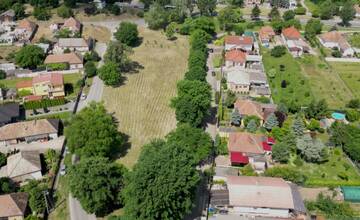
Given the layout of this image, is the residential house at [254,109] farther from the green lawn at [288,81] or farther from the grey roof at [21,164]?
the grey roof at [21,164]

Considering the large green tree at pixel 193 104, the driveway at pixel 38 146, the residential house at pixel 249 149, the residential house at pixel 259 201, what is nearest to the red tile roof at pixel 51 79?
the driveway at pixel 38 146

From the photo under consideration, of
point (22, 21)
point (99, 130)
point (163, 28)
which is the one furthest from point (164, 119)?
point (22, 21)

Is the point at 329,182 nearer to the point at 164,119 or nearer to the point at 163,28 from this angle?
the point at 164,119

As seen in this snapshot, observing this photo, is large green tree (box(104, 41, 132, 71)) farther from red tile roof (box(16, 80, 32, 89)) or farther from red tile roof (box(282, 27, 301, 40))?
red tile roof (box(282, 27, 301, 40))

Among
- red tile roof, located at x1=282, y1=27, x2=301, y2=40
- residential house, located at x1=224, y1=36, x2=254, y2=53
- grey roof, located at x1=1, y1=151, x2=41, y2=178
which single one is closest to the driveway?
grey roof, located at x1=1, y1=151, x2=41, y2=178

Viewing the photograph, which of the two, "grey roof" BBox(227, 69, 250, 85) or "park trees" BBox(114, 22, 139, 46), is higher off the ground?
"grey roof" BBox(227, 69, 250, 85)
